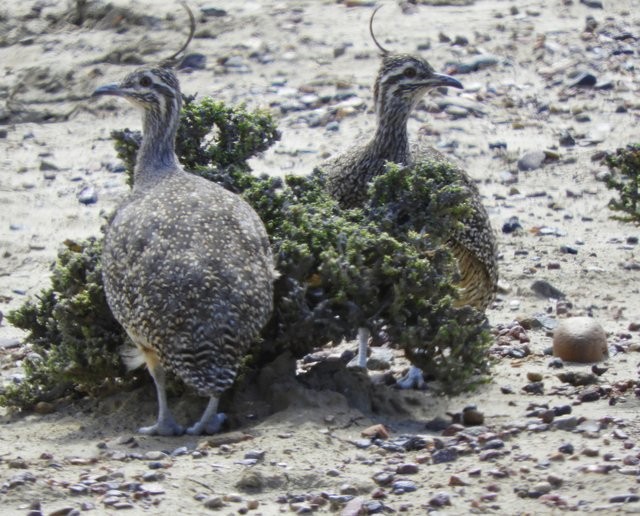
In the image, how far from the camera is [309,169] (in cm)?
1265

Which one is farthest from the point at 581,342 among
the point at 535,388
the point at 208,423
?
the point at 208,423

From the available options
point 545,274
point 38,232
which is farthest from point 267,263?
point 38,232

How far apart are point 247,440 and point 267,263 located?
0.99m

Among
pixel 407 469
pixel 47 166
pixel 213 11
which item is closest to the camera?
pixel 407 469

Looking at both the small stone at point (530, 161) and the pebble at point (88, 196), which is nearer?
the pebble at point (88, 196)

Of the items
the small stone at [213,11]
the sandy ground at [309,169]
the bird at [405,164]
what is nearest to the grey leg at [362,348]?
the bird at [405,164]

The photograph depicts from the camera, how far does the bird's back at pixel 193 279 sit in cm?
745

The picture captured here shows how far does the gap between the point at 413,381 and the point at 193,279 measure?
1790 mm

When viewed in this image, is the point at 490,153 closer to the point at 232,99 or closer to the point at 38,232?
the point at 232,99

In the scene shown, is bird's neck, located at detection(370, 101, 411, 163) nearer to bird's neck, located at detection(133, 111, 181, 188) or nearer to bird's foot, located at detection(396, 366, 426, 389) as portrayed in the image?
bird's neck, located at detection(133, 111, 181, 188)

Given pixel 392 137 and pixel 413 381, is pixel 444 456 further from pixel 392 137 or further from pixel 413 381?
pixel 392 137

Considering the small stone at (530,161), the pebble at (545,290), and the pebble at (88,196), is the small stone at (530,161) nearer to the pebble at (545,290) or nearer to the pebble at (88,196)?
the pebble at (545,290)

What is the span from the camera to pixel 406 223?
28.2ft

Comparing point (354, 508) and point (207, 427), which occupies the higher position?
point (207, 427)
